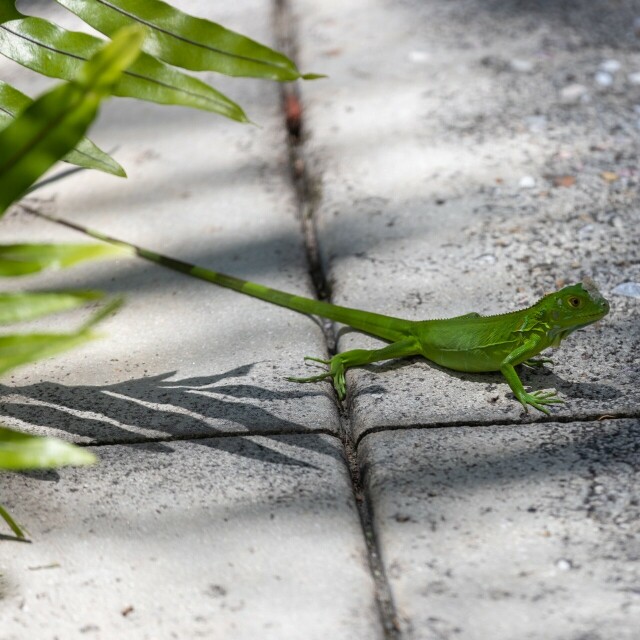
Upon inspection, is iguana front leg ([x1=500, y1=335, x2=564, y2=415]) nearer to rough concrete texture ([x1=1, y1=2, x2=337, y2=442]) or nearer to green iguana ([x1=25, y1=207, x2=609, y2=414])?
green iguana ([x1=25, y1=207, x2=609, y2=414])

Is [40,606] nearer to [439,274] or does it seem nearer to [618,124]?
[439,274]

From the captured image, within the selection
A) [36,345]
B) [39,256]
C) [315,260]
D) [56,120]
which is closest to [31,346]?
[36,345]

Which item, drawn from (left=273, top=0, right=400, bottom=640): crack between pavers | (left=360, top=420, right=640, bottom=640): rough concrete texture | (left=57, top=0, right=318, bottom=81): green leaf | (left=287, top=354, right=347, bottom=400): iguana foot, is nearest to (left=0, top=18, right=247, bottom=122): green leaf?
(left=57, top=0, right=318, bottom=81): green leaf

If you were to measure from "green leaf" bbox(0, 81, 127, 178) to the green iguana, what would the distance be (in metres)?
0.75

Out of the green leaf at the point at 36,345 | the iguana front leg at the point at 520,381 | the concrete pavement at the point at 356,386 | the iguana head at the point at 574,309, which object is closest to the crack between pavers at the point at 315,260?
the concrete pavement at the point at 356,386

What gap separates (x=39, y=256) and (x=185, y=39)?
0.95 meters

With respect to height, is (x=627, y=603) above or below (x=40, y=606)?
above

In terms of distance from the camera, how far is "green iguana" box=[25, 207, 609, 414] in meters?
2.53

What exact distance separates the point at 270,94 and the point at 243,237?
1.26m

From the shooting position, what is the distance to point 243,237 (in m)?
3.39

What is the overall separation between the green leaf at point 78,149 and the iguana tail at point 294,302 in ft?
2.40

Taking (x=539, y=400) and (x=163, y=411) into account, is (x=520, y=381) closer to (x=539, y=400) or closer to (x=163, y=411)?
(x=539, y=400)

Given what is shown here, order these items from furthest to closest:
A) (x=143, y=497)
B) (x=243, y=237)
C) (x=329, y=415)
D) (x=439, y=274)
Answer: (x=243, y=237) → (x=439, y=274) → (x=329, y=415) → (x=143, y=497)

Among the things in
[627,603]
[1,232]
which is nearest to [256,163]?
[1,232]
